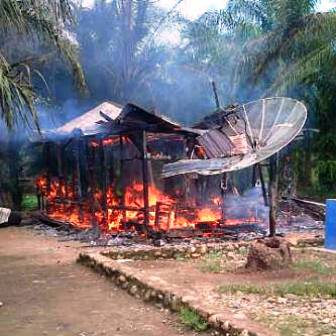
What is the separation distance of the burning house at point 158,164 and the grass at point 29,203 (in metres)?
3.67

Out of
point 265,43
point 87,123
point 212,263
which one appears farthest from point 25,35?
point 265,43

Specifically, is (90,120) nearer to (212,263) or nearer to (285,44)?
(285,44)

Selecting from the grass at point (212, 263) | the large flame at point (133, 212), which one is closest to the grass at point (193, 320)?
the grass at point (212, 263)

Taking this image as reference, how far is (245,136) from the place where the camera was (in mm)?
12141

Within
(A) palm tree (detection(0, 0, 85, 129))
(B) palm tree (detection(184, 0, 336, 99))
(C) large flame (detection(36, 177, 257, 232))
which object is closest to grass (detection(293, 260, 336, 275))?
(A) palm tree (detection(0, 0, 85, 129))

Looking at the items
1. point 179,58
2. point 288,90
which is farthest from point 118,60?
point 288,90

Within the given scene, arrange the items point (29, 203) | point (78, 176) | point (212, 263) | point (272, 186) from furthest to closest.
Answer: point (29, 203) → point (78, 176) → point (272, 186) → point (212, 263)

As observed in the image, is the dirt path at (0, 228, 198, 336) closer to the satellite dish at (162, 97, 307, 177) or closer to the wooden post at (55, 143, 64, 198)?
the satellite dish at (162, 97, 307, 177)

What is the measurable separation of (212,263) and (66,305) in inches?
126

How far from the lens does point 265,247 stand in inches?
343

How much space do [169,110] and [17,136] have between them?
20.2ft

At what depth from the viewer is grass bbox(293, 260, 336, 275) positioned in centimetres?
846

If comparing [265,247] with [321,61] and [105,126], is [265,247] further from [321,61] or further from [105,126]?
[321,61]

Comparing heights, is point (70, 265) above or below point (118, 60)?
below
